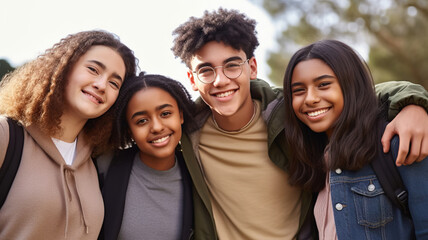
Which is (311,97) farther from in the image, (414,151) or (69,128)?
(69,128)

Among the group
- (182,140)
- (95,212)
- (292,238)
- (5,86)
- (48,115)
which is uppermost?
(5,86)

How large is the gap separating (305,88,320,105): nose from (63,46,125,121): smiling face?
139 centimetres

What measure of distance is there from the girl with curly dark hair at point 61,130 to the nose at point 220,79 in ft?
2.36

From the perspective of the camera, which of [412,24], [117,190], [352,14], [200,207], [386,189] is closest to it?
[386,189]

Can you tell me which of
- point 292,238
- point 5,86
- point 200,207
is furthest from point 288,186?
point 5,86

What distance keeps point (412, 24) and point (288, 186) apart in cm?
888

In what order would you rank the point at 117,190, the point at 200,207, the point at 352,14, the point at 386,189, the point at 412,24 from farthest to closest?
the point at 352,14 → the point at 412,24 → the point at 200,207 → the point at 117,190 → the point at 386,189

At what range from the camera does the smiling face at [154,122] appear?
117 inches

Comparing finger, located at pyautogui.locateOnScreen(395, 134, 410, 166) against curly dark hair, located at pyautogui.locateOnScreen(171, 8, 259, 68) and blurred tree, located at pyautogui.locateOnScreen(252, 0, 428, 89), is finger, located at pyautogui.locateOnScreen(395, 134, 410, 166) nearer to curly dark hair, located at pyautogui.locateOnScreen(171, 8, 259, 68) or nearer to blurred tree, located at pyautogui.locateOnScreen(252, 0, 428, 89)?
curly dark hair, located at pyautogui.locateOnScreen(171, 8, 259, 68)

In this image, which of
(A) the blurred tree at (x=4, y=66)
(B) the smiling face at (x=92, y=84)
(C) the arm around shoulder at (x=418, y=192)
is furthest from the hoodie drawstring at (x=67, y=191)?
(A) the blurred tree at (x=4, y=66)

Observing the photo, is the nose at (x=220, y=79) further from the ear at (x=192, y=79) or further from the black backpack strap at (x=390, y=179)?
the black backpack strap at (x=390, y=179)

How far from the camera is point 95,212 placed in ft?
8.62

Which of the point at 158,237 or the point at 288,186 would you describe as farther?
the point at 288,186

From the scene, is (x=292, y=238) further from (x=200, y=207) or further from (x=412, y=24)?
(x=412, y=24)
